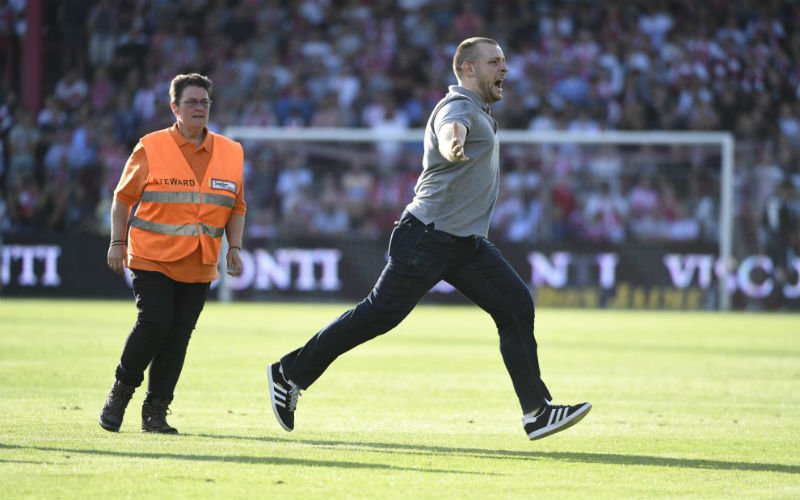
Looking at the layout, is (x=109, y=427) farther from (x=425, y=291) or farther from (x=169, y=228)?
(x=425, y=291)

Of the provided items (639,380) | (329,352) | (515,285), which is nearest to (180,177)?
(329,352)

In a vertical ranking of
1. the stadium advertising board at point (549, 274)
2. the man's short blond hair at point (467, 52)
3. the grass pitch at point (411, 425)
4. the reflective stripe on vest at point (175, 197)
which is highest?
the man's short blond hair at point (467, 52)

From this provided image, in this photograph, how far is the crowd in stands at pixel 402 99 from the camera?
88.9 feet

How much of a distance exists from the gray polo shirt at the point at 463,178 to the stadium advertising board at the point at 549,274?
58.1ft

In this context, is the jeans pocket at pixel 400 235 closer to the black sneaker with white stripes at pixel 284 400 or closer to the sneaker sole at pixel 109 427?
the black sneaker with white stripes at pixel 284 400

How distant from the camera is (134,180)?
847 cm

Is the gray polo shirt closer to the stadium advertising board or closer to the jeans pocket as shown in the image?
the jeans pocket

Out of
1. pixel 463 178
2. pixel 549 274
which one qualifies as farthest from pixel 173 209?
pixel 549 274

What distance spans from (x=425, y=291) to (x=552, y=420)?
104 cm

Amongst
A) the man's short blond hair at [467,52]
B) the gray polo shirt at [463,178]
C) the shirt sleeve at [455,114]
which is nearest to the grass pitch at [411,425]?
the gray polo shirt at [463,178]

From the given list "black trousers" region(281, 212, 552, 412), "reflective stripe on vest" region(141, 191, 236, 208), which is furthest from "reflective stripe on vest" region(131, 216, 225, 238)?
"black trousers" region(281, 212, 552, 412)

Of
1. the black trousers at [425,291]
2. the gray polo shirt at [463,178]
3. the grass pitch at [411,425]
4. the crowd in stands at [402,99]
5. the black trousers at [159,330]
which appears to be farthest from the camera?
the crowd in stands at [402,99]

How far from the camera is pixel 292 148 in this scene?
28266 mm

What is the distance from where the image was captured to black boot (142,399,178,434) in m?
8.46
